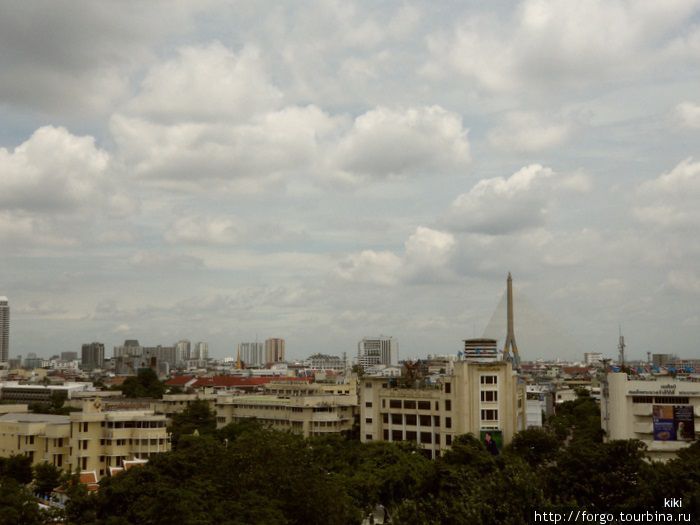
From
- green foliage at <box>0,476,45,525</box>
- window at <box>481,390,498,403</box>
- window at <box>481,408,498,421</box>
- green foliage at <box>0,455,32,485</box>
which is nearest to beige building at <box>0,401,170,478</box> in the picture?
green foliage at <box>0,455,32,485</box>

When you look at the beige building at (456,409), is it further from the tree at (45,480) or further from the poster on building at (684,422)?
the tree at (45,480)

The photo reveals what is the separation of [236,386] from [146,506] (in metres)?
105

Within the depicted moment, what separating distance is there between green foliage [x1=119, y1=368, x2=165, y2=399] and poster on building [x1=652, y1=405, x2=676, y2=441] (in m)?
79.5

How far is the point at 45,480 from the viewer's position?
45938 millimetres

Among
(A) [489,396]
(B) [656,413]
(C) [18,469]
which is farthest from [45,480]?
(B) [656,413]

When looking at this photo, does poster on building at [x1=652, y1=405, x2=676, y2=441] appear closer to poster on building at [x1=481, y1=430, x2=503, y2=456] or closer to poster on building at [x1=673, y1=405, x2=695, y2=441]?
poster on building at [x1=673, y1=405, x2=695, y2=441]

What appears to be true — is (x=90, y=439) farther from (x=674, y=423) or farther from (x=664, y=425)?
(x=674, y=423)

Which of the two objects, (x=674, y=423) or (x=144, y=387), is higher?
(x=674, y=423)

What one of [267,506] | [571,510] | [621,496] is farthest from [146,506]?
[621,496]

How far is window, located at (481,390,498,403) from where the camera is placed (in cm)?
6288

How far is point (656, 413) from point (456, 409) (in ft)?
50.4

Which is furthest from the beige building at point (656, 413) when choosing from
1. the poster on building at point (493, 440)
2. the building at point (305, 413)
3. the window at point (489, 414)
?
the building at point (305, 413)

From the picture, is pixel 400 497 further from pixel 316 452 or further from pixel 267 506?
pixel 267 506

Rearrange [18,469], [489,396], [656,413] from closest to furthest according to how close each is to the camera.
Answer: [18,469] < [656,413] < [489,396]
